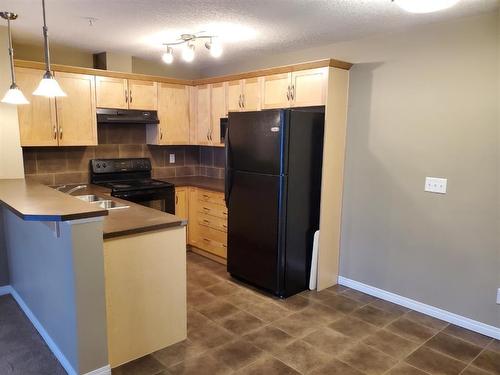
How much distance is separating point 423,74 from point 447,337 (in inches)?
79.3

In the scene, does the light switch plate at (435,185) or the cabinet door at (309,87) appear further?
the cabinet door at (309,87)

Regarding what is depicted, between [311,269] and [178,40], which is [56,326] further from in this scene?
[178,40]

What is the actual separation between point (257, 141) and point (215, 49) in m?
0.85

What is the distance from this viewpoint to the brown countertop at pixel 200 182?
4.26 meters

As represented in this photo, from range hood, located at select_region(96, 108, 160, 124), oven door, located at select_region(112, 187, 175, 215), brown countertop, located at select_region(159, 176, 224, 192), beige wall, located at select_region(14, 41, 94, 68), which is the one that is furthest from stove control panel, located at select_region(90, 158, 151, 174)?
beige wall, located at select_region(14, 41, 94, 68)

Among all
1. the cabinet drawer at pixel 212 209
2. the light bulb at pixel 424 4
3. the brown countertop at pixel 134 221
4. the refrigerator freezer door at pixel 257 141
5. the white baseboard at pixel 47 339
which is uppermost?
the light bulb at pixel 424 4

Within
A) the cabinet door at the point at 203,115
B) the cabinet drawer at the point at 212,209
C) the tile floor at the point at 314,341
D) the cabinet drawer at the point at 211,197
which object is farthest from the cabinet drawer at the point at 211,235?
the cabinet door at the point at 203,115

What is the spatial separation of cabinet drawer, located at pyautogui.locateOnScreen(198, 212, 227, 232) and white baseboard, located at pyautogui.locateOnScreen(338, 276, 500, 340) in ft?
4.44

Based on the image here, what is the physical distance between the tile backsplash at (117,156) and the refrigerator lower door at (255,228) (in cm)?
144

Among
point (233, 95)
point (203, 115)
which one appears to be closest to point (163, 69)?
point (203, 115)

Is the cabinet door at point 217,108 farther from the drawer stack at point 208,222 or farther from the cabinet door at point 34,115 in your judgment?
the cabinet door at point 34,115

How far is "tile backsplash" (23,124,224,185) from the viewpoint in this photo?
3.93 metres

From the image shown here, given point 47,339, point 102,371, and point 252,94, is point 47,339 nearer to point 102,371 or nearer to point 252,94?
point 102,371

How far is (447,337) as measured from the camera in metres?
2.74
